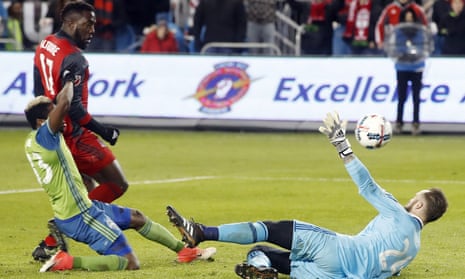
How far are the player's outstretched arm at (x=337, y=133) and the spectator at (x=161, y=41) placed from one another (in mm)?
18921

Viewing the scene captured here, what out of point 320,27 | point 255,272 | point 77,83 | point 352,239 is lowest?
point 320,27

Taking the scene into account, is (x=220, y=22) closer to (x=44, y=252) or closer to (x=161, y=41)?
(x=161, y=41)

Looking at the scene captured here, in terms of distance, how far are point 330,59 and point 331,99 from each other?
87 centimetres

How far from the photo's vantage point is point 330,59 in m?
27.3

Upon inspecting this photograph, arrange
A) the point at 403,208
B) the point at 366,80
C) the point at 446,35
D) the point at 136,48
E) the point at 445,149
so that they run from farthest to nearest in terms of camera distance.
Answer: the point at 136,48
the point at 446,35
the point at 366,80
the point at 445,149
the point at 403,208

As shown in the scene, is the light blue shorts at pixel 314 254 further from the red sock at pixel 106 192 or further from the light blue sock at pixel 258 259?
the red sock at pixel 106 192

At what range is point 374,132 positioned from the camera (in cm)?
1228

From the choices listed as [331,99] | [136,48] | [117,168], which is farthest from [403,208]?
[136,48]

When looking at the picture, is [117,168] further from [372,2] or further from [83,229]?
[372,2]

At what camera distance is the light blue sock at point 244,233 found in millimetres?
11516

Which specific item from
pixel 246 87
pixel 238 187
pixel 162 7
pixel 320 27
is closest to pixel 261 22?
pixel 320 27

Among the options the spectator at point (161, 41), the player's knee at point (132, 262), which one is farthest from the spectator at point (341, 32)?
the player's knee at point (132, 262)

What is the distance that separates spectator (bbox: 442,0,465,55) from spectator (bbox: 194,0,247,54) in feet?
14.5

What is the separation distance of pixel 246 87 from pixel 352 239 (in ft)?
54.2
